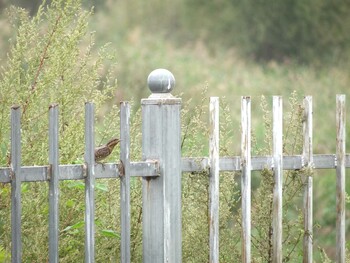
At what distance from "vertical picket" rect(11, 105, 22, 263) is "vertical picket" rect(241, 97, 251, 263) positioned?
1107mm

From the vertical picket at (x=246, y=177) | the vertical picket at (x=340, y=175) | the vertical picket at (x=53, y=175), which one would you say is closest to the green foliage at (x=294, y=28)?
the vertical picket at (x=340, y=175)

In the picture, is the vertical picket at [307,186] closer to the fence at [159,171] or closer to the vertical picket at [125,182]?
the fence at [159,171]

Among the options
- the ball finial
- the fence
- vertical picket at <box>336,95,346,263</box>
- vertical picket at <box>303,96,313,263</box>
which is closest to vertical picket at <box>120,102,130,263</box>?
the fence

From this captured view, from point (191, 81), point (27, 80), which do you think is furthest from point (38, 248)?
point (191, 81)

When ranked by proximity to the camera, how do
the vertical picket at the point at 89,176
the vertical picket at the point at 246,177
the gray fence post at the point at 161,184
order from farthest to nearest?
the vertical picket at the point at 246,177
the gray fence post at the point at 161,184
the vertical picket at the point at 89,176

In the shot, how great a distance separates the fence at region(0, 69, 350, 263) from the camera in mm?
3055

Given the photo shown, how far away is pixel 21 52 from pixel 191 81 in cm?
820

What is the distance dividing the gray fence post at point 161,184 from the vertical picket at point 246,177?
14.6 inches

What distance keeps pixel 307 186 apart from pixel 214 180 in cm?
58

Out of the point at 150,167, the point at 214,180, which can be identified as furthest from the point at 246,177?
the point at 150,167

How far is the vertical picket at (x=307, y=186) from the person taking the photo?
3918mm

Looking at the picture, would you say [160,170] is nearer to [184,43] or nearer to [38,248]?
[38,248]

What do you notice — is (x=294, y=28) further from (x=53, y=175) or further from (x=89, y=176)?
(x=53, y=175)

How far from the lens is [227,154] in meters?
4.05
